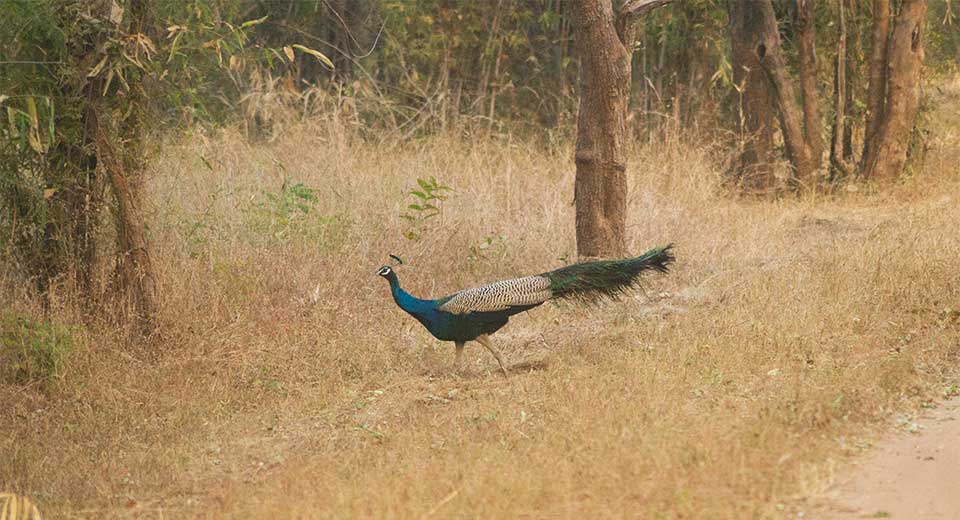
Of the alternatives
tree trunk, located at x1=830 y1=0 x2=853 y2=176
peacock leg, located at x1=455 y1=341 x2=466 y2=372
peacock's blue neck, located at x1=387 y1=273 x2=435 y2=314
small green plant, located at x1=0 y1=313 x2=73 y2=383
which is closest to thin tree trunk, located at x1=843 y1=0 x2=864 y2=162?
tree trunk, located at x1=830 y1=0 x2=853 y2=176

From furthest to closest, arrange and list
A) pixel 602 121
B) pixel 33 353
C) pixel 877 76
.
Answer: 1. pixel 877 76
2. pixel 602 121
3. pixel 33 353

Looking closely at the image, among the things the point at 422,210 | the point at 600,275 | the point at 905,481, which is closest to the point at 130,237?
the point at 422,210

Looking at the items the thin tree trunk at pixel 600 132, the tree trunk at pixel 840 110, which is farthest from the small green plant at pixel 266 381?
the tree trunk at pixel 840 110

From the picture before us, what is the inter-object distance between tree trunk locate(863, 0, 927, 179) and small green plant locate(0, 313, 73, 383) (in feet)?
32.3

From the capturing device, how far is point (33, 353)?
6.72 metres

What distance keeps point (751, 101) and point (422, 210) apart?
6164 millimetres

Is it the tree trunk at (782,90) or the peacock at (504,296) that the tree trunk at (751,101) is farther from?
the peacock at (504,296)

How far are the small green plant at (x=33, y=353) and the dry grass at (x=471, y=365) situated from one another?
0.11 m

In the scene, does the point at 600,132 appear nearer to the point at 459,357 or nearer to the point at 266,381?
the point at 459,357

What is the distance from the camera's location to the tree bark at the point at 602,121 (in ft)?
28.7

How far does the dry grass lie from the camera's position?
5062 mm

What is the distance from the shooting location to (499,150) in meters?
12.4

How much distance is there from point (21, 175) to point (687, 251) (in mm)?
5340

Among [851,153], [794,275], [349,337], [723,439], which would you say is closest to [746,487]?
[723,439]
